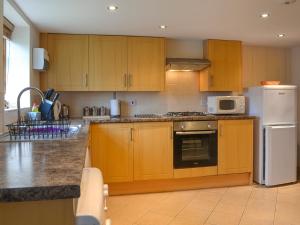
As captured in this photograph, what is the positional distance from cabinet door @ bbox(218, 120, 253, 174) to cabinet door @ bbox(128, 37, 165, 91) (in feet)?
3.41

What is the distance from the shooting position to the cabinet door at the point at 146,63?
3.86m

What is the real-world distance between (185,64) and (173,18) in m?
0.90

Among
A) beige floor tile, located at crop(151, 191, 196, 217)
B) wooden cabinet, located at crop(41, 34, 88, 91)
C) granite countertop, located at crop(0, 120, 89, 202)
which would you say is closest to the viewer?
granite countertop, located at crop(0, 120, 89, 202)

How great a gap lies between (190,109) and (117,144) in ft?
4.52

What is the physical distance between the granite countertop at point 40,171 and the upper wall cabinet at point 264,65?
3646 mm

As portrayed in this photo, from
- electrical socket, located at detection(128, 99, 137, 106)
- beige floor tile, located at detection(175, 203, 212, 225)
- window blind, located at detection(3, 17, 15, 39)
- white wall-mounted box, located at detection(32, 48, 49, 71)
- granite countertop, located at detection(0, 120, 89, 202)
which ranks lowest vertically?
beige floor tile, located at detection(175, 203, 212, 225)

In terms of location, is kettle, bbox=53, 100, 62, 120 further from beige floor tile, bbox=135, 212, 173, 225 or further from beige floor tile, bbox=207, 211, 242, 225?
beige floor tile, bbox=207, 211, 242, 225

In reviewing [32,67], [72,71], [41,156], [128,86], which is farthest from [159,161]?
[41,156]

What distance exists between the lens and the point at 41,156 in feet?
4.08

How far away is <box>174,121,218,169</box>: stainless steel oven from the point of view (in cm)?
364

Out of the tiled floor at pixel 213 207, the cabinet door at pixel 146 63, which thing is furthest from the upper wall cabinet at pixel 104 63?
the tiled floor at pixel 213 207

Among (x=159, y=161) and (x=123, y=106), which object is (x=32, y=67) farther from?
(x=159, y=161)

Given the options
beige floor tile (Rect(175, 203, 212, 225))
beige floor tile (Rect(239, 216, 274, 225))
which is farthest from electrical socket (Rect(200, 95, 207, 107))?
beige floor tile (Rect(239, 216, 274, 225))

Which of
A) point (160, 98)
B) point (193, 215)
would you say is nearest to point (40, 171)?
point (193, 215)
